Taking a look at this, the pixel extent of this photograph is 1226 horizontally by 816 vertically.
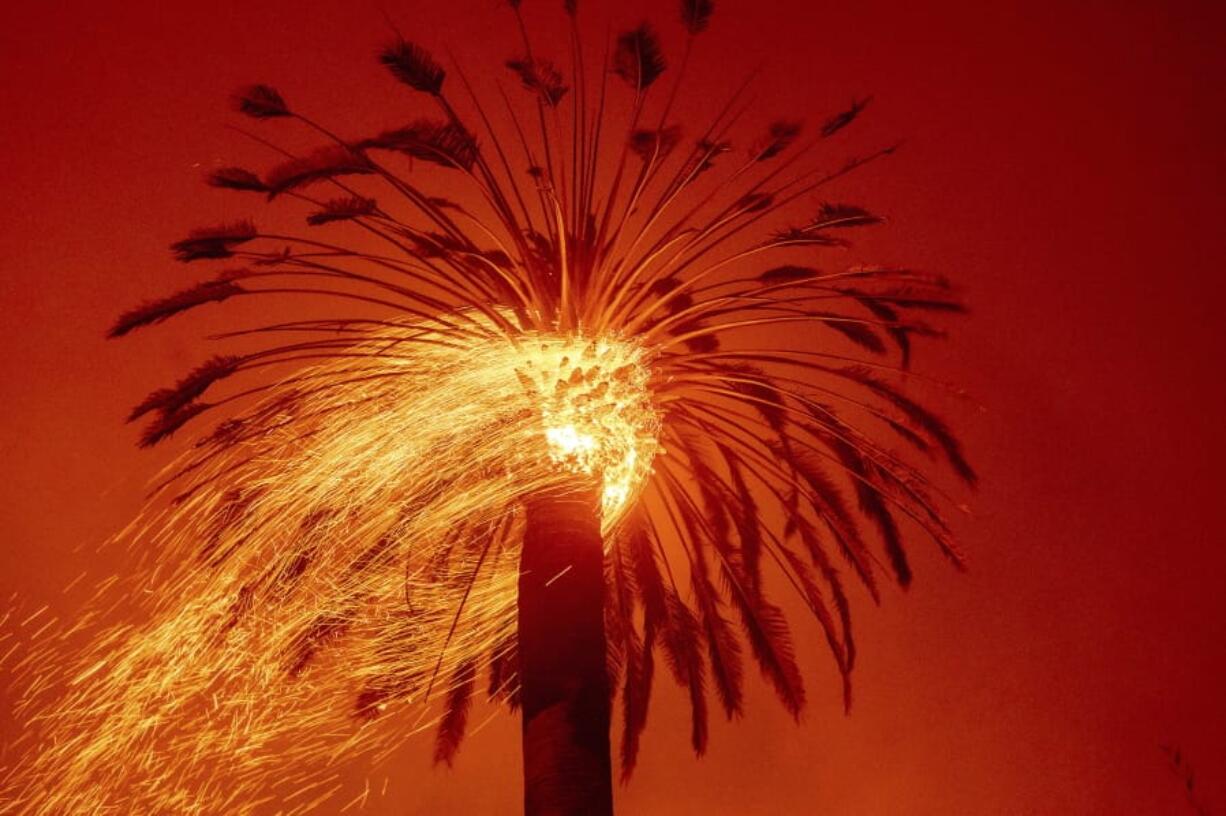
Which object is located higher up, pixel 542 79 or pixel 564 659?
pixel 542 79

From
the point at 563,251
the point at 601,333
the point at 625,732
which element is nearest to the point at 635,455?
the point at 601,333

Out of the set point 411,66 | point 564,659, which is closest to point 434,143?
point 411,66

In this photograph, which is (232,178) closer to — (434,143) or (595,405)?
(434,143)

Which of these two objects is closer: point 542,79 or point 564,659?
point 564,659

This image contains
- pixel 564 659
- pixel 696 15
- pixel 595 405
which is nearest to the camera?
pixel 564 659

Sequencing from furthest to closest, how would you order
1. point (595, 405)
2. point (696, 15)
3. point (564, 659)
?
1. point (696, 15)
2. point (595, 405)
3. point (564, 659)

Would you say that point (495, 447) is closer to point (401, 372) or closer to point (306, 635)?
point (401, 372)

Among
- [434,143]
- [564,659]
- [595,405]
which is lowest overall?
[564,659]
